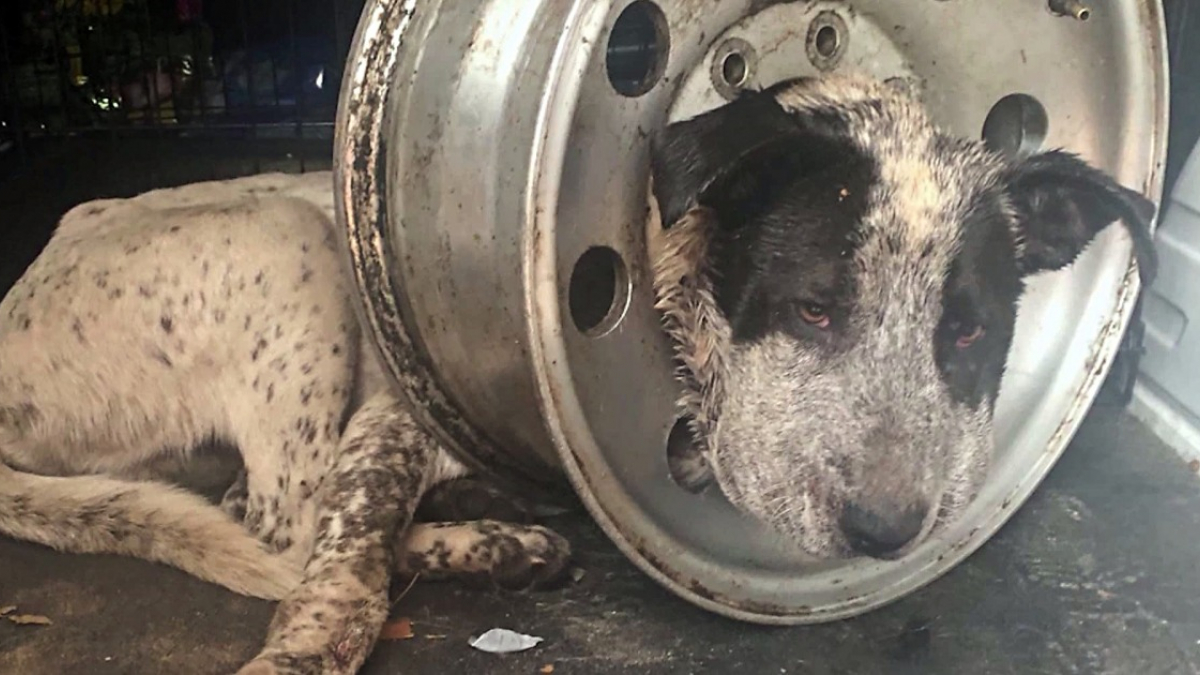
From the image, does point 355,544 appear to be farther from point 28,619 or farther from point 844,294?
point 844,294

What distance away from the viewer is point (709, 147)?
134cm

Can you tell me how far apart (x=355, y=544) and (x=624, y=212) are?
2.14 feet

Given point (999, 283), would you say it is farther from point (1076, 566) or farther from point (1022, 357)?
point (1076, 566)

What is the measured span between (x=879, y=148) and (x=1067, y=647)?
2.45 feet

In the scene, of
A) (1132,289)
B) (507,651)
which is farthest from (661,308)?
(1132,289)

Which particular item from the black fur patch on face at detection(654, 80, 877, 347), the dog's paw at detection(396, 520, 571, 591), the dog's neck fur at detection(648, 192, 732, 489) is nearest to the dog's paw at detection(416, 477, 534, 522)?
the dog's paw at detection(396, 520, 571, 591)

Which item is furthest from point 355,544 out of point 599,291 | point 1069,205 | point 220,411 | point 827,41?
point 1069,205

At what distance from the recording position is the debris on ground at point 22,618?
1.70 m

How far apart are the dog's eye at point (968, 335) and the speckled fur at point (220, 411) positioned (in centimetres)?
69

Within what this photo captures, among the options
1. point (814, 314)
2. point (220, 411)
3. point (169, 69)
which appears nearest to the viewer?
point (814, 314)

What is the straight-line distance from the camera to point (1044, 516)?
1996 millimetres

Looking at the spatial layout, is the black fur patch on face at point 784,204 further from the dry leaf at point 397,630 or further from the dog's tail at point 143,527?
the dog's tail at point 143,527

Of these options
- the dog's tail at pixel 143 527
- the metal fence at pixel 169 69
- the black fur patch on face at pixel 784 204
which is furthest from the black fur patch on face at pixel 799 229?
the metal fence at pixel 169 69

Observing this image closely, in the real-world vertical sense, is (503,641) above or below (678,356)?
below
